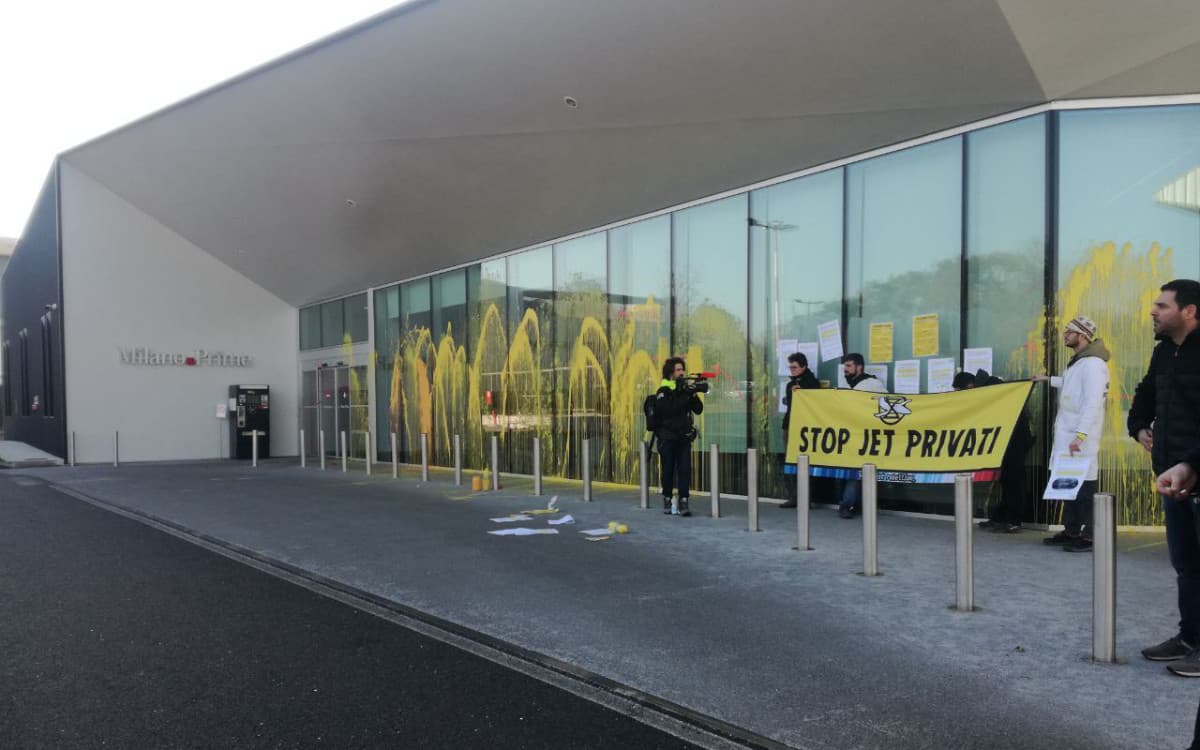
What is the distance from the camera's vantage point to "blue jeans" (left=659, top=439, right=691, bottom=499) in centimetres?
985

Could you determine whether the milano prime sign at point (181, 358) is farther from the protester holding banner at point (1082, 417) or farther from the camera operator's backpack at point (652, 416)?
the protester holding banner at point (1082, 417)

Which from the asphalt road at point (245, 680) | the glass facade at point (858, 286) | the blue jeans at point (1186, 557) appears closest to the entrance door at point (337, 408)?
the glass facade at point (858, 286)

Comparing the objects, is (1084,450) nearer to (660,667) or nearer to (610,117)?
(660,667)

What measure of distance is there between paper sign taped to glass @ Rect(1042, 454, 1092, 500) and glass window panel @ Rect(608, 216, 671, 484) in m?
6.26

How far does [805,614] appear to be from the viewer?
5.41 meters

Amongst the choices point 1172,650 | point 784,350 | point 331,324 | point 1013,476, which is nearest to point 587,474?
point 784,350

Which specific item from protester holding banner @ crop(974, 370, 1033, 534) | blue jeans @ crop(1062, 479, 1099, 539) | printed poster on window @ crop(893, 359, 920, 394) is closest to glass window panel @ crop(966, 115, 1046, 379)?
protester holding banner @ crop(974, 370, 1033, 534)

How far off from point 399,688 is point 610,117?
8.60 meters

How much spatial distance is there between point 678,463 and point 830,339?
2.56 m

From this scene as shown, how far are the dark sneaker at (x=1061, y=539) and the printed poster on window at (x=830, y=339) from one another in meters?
3.35

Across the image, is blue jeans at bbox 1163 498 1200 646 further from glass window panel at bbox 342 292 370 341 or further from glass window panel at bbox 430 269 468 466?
glass window panel at bbox 342 292 370 341

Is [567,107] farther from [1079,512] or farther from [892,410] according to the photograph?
[1079,512]

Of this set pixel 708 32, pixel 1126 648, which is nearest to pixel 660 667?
pixel 1126 648

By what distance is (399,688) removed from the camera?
4.16 metres
